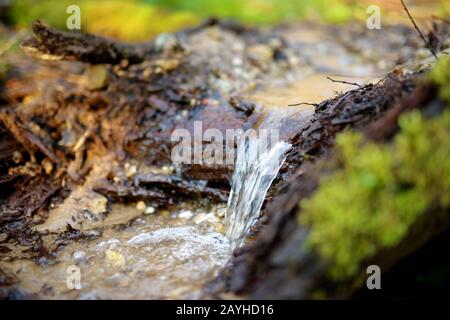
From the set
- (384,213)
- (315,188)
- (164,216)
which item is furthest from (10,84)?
(384,213)

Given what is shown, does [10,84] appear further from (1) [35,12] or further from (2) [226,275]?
(2) [226,275]

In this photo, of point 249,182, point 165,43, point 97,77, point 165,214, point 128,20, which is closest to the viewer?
point 249,182

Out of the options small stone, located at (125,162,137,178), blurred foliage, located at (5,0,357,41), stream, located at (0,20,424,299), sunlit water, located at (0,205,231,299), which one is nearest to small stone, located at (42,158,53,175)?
stream, located at (0,20,424,299)

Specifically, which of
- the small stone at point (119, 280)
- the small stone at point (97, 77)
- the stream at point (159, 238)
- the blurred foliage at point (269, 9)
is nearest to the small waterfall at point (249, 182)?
the stream at point (159, 238)

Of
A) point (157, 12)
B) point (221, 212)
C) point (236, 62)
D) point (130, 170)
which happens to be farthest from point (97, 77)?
point (157, 12)

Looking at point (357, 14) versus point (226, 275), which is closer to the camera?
point (226, 275)

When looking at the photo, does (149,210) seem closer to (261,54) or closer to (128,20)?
(261,54)
